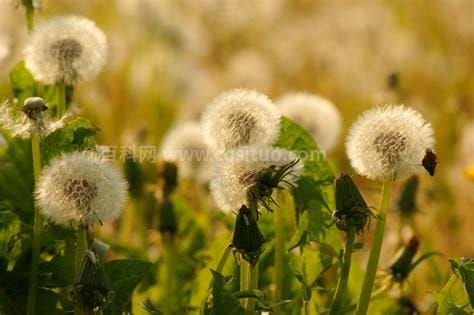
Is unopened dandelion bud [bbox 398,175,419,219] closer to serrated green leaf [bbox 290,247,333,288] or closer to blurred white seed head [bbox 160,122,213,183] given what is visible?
blurred white seed head [bbox 160,122,213,183]

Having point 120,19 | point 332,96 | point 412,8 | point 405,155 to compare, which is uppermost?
point 412,8

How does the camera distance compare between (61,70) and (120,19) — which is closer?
(61,70)

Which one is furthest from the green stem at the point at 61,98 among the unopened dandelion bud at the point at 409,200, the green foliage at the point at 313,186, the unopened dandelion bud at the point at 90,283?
the unopened dandelion bud at the point at 409,200

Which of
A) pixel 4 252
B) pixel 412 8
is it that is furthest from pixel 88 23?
pixel 412 8

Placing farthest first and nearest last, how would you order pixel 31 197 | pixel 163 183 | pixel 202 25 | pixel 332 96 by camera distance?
pixel 202 25 < pixel 332 96 < pixel 163 183 < pixel 31 197

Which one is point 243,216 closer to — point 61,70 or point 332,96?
point 61,70

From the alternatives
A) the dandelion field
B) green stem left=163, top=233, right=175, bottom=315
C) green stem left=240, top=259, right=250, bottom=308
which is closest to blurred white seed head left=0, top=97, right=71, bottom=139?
the dandelion field

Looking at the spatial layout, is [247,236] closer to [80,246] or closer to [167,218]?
[80,246]

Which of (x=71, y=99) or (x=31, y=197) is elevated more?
(x=71, y=99)
